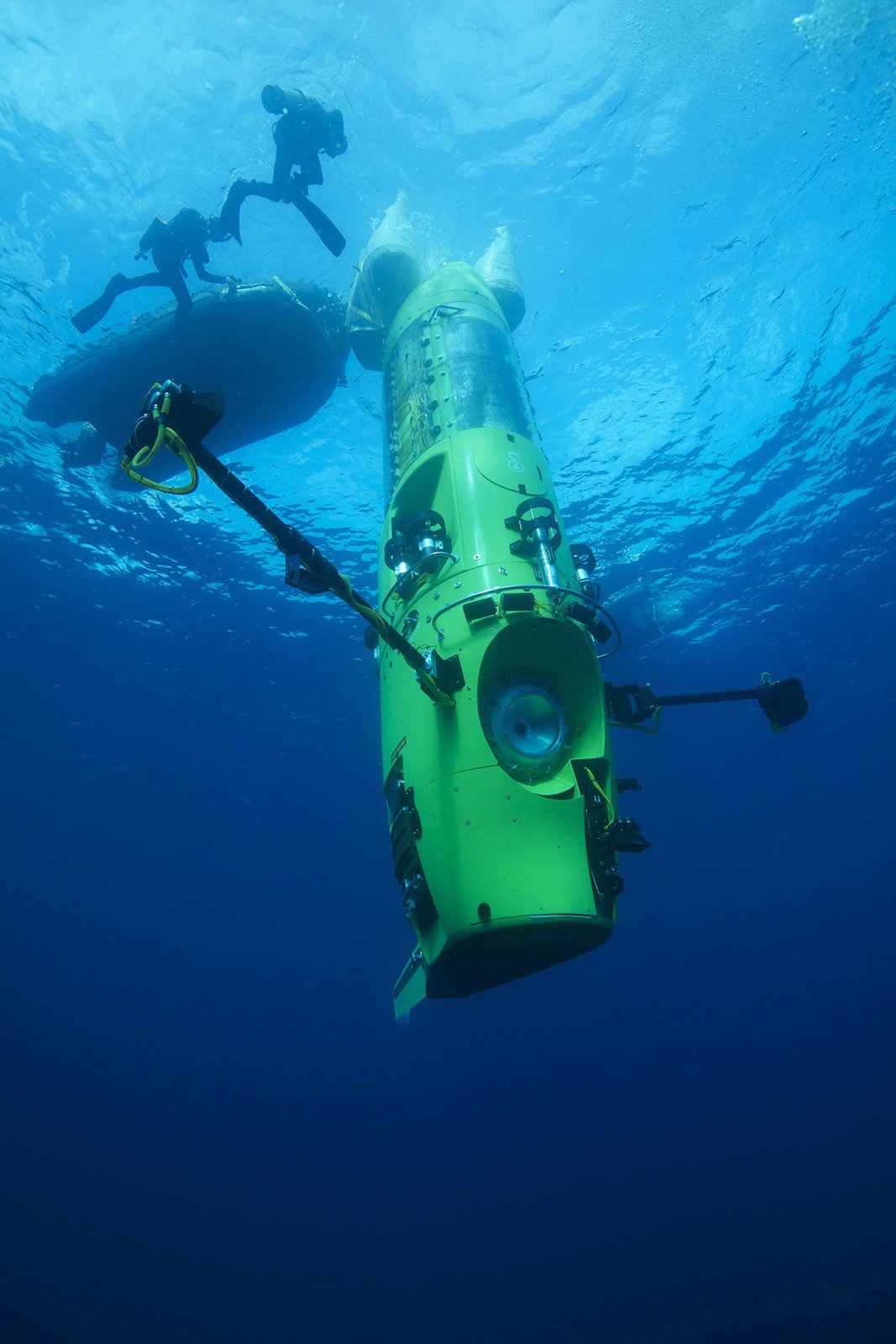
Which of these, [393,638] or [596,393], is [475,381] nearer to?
[393,638]

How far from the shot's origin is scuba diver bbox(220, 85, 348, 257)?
24.0ft

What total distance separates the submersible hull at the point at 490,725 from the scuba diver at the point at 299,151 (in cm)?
358

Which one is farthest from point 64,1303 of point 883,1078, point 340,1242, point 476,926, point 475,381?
point 883,1078

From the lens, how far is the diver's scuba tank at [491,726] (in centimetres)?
377

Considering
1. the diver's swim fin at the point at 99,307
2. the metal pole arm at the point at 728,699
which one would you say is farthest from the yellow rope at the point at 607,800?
the diver's swim fin at the point at 99,307

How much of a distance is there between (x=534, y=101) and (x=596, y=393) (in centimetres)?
510

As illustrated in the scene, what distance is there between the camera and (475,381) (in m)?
6.23

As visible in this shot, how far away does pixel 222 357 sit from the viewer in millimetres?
9398

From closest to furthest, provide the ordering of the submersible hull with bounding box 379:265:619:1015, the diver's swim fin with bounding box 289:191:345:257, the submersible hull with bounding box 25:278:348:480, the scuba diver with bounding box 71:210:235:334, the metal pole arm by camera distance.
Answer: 1. the submersible hull with bounding box 379:265:619:1015
2. the metal pole arm
3. the diver's swim fin with bounding box 289:191:345:257
4. the scuba diver with bounding box 71:210:235:334
5. the submersible hull with bounding box 25:278:348:480

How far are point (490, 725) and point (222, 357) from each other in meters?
8.39

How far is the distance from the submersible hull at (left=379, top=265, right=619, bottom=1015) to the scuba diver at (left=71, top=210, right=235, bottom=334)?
17.0ft

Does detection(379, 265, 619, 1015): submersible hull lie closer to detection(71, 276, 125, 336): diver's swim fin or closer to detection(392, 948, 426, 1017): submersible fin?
detection(392, 948, 426, 1017): submersible fin

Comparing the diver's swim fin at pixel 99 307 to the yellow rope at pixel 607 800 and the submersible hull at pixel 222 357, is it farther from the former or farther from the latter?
the yellow rope at pixel 607 800

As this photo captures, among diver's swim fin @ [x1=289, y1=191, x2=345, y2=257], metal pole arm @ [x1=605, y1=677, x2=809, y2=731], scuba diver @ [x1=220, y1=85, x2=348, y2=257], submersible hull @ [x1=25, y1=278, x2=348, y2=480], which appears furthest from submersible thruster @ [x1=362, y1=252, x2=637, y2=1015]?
submersible hull @ [x1=25, y1=278, x2=348, y2=480]
